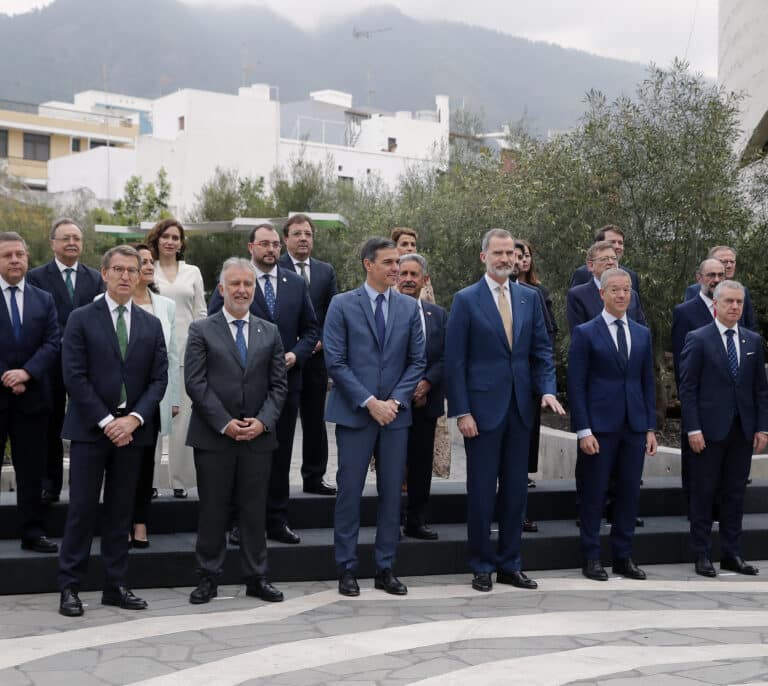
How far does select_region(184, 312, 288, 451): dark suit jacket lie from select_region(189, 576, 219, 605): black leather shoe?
2.71ft

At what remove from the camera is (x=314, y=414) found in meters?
7.85

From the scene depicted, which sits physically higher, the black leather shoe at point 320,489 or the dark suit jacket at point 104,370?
the dark suit jacket at point 104,370

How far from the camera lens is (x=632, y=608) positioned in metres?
6.35

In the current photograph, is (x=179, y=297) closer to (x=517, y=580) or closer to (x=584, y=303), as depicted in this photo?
(x=584, y=303)

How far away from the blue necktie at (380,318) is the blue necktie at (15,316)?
230 centimetres

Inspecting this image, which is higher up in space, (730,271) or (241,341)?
(730,271)

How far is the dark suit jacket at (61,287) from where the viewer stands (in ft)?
23.8

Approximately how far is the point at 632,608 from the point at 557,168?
7.31m

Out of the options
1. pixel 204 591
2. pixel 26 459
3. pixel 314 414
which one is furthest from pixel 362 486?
pixel 26 459

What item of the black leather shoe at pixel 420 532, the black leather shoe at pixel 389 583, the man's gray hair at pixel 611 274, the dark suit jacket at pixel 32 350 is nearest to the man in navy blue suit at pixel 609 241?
the man's gray hair at pixel 611 274

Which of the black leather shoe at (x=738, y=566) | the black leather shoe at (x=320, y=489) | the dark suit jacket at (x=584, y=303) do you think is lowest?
the black leather shoe at (x=738, y=566)

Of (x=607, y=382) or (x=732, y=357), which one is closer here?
(x=607, y=382)

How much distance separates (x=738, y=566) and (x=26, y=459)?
16.3ft

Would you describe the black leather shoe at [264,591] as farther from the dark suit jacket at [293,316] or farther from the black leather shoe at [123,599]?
the dark suit jacket at [293,316]
